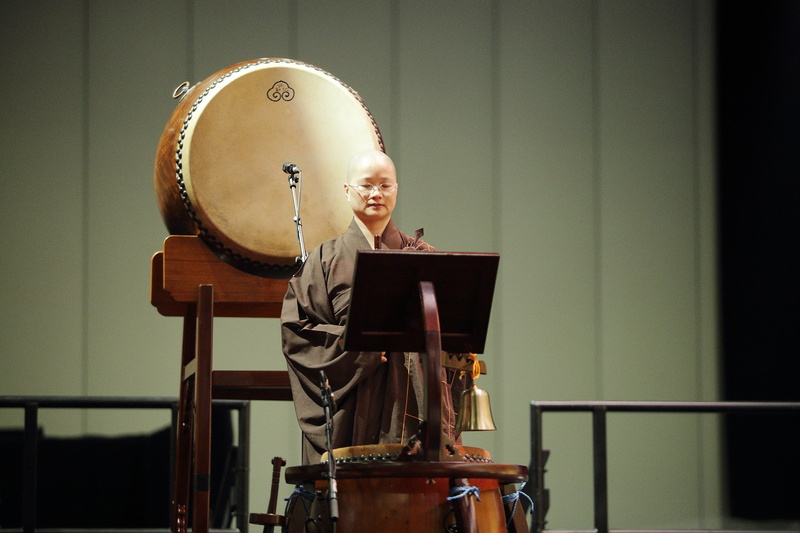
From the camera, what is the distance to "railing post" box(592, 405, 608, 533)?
11.4 feet

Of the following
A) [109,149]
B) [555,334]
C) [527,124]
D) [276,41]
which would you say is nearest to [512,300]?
A: [555,334]

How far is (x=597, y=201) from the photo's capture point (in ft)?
16.6

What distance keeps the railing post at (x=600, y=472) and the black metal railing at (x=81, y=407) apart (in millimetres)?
1178

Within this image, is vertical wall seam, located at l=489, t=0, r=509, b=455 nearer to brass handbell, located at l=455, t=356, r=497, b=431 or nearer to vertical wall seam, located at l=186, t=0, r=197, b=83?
vertical wall seam, located at l=186, t=0, r=197, b=83

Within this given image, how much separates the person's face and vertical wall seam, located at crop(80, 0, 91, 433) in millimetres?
2435

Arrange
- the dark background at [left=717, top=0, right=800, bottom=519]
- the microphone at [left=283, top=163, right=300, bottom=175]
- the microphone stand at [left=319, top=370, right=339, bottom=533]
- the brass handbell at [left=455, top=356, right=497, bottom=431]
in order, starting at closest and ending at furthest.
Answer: the microphone stand at [left=319, top=370, right=339, bottom=533], the brass handbell at [left=455, top=356, right=497, bottom=431], the microphone at [left=283, top=163, right=300, bottom=175], the dark background at [left=717, top=0, right=800, bottom=519]

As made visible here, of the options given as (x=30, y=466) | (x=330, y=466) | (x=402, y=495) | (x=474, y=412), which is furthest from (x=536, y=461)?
(x=330, y=466)

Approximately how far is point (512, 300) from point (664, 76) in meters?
1.34

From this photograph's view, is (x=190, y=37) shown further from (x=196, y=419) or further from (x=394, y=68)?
(x=196, y=419)

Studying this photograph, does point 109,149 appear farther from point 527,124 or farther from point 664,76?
point 664,76

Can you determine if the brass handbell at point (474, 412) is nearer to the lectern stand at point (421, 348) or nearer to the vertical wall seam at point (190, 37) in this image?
the lectern stand at point (421, 348)

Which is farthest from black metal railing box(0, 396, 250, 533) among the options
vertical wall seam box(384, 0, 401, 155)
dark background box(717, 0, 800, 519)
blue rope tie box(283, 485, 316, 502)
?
dark background box(717, 0, 800, 519)

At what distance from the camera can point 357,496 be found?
81.4 inches

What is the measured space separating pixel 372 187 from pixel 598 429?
4.25ft
